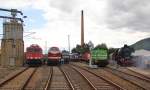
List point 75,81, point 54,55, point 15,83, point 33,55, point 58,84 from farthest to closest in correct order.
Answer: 1. point 54,55
2. point 33,55
3. point 75,81
4. point 15,83
5. point 58,84

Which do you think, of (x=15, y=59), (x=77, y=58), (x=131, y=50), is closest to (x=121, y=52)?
(x=131, y=50)

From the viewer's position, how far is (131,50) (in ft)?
174

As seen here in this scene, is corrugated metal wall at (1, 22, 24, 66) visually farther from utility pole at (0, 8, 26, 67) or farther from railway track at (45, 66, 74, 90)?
railway track at (45, 66, 74, 90)

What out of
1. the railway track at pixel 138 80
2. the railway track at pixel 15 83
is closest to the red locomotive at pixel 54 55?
the railway track at pixel 138 80

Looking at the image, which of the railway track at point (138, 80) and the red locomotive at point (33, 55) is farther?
the red locomotive at point (33, 55)

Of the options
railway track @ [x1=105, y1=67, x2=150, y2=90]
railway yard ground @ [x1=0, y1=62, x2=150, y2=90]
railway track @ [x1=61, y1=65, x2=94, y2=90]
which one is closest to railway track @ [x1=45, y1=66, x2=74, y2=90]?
railway yard ground @ [x1=0, y1=62, x2=150, y2=90]

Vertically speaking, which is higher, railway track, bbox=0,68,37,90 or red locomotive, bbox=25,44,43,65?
red locomotive, bbox=25,44,43,65

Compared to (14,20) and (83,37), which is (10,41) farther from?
(83,37)

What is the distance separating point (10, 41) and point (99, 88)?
1583 inches

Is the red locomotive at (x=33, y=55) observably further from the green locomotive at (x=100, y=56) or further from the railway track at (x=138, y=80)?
the railway track at (x=138, y=80)

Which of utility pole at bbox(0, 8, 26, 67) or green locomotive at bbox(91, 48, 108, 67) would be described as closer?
green locomotive at bbox(91, 48, 108, 67)

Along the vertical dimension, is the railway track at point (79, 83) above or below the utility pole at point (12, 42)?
below

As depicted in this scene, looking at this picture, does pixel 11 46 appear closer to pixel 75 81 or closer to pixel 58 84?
pixel 75 81

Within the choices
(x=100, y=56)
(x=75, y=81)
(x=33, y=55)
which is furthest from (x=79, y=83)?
(x=33, y=55)
